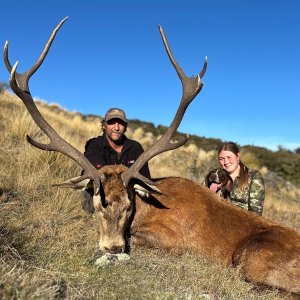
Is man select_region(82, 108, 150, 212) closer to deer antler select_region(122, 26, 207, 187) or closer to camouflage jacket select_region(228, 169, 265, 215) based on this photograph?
deer antler select_region(122, 26, 207, 187)

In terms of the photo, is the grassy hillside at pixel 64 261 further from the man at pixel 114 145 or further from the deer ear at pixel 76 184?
the man at pixel 114 145

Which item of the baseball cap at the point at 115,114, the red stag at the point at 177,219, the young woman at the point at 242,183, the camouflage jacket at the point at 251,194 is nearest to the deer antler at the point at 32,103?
the red stag at the point at 177,219

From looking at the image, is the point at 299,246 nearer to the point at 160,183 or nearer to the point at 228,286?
the point at 228,286

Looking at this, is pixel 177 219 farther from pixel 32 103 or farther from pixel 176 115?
pixel 32 103

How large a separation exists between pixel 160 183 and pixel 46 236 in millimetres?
1843

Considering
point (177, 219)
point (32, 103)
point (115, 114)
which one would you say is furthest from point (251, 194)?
point (32, 103)

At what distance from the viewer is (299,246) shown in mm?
5219

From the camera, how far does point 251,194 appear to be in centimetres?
706

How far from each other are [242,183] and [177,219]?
5.86 feet

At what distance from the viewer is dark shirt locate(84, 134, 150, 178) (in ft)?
22.8

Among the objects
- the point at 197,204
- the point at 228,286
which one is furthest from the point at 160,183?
the point at 228,286

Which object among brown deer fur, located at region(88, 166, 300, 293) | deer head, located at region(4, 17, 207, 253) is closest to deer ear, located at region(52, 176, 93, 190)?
deer head, located at region(4, 17, 207, 253)

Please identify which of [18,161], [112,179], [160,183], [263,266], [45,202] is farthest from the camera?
[18,161]

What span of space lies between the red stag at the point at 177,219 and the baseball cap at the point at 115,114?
5.14 feet
